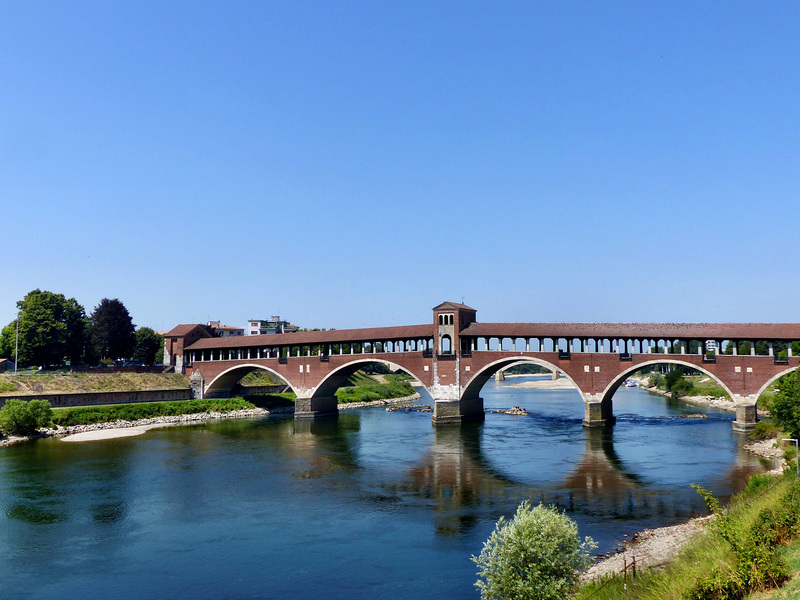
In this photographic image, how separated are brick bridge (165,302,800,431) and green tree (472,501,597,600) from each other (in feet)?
128

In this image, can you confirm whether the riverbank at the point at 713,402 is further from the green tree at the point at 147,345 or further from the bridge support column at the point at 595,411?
the green tree at the point at 147,345

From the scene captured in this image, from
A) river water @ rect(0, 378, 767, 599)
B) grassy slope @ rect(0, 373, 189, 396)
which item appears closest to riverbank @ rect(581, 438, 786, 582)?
river water @ rect(0, 378, 767, 599)

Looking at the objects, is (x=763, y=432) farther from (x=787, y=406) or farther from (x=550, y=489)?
(x=550, y=489)

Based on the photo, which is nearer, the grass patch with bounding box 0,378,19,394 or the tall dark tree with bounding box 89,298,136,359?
the grass patch with bounding box 0,378,19,394

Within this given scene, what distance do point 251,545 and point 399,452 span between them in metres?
22.4

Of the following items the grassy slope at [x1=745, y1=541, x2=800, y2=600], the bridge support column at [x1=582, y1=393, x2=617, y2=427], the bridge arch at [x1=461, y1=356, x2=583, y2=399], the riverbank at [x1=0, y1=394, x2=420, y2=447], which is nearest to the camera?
the grassy slope at [x1=745, y1=541, x2=800, y2=600]

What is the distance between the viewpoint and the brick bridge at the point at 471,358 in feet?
162

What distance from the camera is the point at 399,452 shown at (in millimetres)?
46562

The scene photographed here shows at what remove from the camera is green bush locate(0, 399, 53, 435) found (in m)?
51.2

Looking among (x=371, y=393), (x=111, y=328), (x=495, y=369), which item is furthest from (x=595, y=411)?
(x=111, y=328)

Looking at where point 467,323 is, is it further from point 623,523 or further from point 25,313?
point 25,313

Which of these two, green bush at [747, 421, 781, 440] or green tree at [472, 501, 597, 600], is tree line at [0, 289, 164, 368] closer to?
green tree at [472, 501, 597, 600]

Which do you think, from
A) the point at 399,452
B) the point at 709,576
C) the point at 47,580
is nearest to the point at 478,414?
Answer: the point at 399,452

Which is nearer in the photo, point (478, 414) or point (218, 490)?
point (218, 490)
